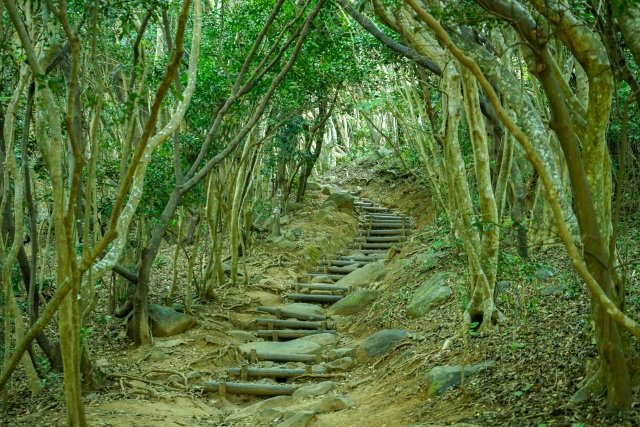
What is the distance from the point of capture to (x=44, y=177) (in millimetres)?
11734

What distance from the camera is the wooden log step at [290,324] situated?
13.0m

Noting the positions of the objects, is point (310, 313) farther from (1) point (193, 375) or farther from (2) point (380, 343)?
(1) point (193, 375)

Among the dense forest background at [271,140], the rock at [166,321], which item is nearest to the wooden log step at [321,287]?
the dense forest background at [271,140]

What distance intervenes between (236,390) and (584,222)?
639 cm

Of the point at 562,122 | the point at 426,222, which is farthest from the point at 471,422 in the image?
the point at 426,222

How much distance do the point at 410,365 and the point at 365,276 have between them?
7141 millimetres

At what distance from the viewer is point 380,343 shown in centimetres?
1030

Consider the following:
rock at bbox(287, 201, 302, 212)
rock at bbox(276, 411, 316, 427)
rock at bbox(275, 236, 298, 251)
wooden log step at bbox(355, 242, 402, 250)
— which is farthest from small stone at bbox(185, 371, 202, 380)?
rock at bbox(287, 201, 302, 212)

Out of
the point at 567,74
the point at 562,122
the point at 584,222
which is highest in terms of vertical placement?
the point at 567,74

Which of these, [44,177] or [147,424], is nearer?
[147,424]

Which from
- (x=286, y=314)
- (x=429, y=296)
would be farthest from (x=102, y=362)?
(x=429, y=296)

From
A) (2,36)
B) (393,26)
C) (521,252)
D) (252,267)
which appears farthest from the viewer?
(252,267)

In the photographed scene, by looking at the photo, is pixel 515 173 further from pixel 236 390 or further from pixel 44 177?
pixel 44 177

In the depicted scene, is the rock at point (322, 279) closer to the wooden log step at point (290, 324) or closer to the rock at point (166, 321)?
the wooden log step at point (290, 324)
